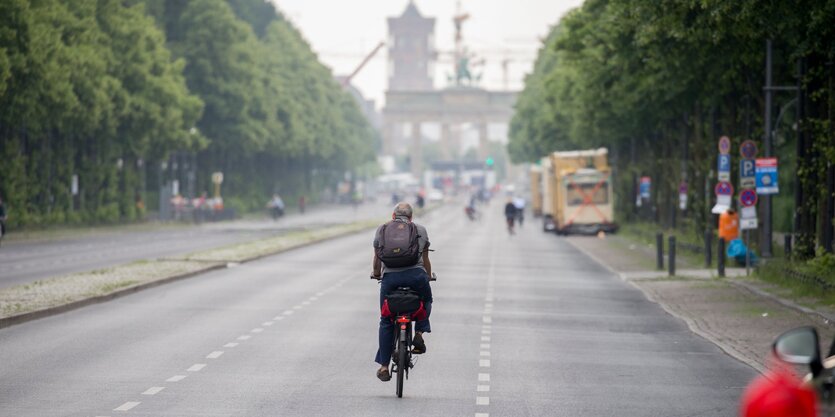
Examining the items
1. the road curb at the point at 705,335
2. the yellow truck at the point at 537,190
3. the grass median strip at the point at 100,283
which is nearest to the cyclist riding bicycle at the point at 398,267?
the road curb at the point at 705,335

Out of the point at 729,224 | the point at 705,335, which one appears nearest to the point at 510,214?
the point at 729,224

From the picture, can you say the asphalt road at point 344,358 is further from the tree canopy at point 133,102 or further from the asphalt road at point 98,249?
the tree canopy at point 133,102

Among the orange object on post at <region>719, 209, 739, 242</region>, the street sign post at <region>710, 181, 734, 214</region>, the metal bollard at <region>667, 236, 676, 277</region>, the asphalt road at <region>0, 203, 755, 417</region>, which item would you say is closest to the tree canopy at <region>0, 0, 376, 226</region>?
the orange object on post at <region>719, 209, 739, 242</region>

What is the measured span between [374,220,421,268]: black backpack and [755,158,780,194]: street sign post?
2066cm

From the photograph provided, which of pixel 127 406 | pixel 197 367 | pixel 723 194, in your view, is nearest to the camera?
pixel 127 406

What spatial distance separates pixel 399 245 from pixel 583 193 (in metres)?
58.8

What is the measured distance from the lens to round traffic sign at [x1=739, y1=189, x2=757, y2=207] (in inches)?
1315

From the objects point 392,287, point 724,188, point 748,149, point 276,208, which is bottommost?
point 276,208

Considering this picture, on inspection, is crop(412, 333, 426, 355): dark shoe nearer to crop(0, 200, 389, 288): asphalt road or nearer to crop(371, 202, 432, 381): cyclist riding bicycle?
crop(371, 202, 432, 381): cyclist riding bicycle

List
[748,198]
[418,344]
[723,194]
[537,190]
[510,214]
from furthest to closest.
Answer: [537,190] → [510,214] → [723,194] → [748,198] → [418,344]

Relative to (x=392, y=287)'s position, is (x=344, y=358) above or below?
below

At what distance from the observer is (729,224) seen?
38.3 m

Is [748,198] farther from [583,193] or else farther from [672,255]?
[583,193]

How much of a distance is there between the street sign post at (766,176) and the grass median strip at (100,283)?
12310mm
